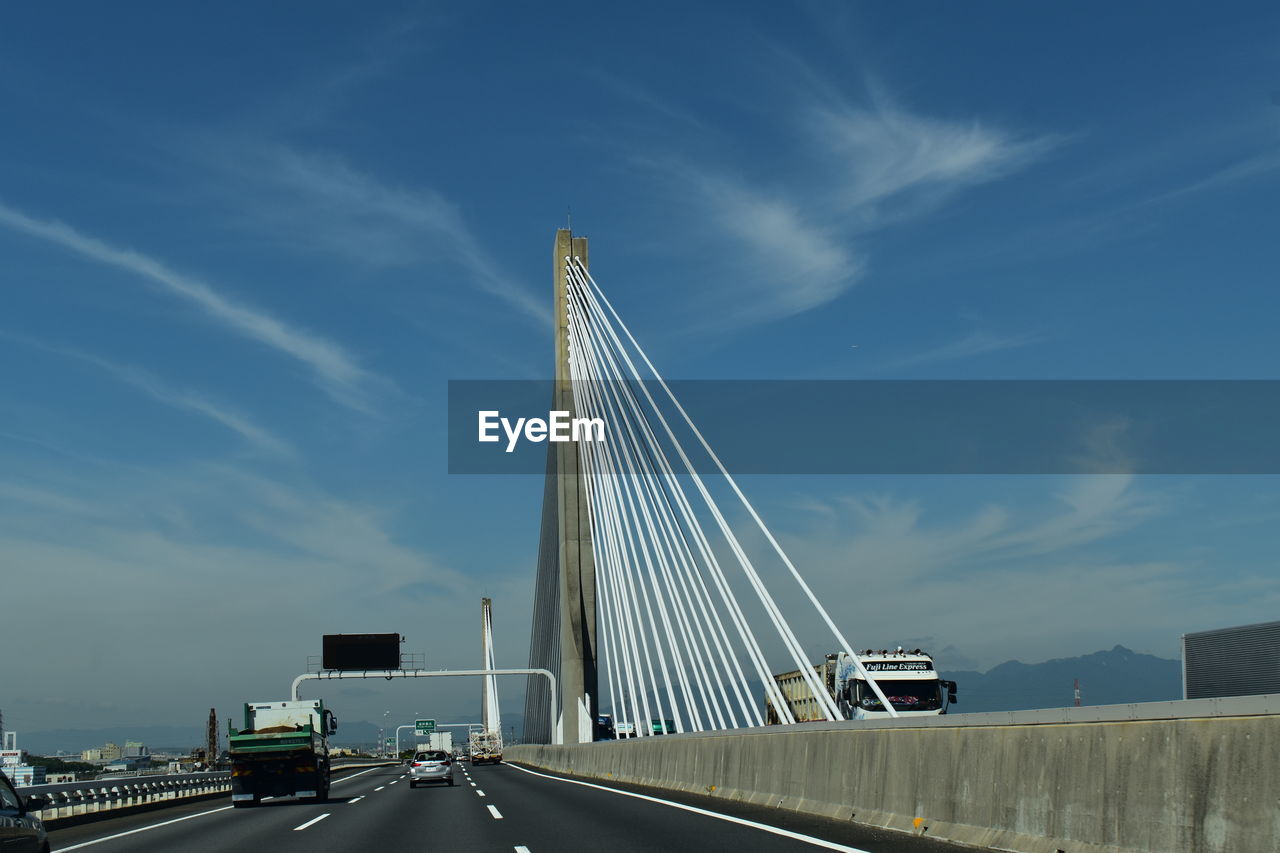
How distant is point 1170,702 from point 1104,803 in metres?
1.06

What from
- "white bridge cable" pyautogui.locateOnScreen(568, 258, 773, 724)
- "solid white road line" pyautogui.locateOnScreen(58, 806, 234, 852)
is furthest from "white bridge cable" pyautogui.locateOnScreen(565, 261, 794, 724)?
"solid white road line" pyautogui.locateOnScreen(58, 806, 234, 852)

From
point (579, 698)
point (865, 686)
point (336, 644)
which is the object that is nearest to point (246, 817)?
point (865, 686)

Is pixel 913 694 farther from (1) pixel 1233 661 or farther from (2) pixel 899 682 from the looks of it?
(1) pixel 1233 661

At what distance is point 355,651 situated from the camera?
6228cm

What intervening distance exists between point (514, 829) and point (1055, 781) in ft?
27.3

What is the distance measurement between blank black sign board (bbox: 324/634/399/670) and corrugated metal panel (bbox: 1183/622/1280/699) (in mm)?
50743

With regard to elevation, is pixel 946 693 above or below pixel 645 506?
below

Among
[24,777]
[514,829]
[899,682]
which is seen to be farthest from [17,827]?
[24,777]

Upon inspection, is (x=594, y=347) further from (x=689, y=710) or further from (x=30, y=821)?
(x=30, y=821)

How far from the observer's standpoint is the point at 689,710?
2612cm

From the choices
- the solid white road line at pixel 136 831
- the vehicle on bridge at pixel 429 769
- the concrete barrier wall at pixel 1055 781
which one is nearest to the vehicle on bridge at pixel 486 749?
the vehicle on bridge at pixel 429 769

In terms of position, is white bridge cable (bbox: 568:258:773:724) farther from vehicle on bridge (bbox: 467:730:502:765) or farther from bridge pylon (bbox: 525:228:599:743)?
vehicle on bridge (bbox: 467:730:502:765)

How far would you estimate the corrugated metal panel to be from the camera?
14.4 meters

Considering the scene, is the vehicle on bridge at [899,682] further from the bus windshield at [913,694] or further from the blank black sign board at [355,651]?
the blank black sign board at [355,651]
